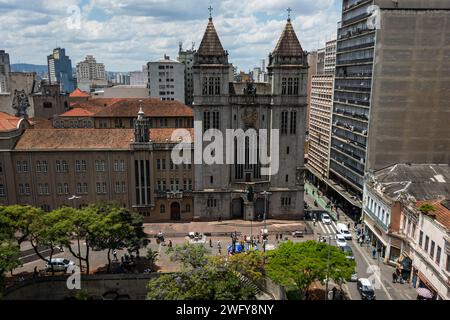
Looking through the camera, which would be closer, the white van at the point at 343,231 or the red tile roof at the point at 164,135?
the white van at the point at 343,231

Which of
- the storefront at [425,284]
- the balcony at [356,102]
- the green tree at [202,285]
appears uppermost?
the balcony at [356,102]

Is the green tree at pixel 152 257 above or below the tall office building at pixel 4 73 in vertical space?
below

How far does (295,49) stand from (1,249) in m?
51.9

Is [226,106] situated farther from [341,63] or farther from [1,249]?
[1,249]

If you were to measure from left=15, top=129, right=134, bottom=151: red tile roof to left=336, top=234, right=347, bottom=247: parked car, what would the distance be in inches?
1441

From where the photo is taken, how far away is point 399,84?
62.6 meters

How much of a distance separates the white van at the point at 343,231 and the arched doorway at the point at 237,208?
1679 centimetres

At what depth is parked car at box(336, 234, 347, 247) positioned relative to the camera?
56566mm

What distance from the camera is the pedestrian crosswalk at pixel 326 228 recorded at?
2542 inches

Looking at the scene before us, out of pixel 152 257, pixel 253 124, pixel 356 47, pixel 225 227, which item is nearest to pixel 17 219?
pixel 152 257

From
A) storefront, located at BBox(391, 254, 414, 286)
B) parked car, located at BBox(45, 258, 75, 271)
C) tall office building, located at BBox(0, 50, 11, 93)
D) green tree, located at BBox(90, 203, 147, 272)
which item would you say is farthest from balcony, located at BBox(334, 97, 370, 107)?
tall office building, located at BBox(0, 50, 11, 93)

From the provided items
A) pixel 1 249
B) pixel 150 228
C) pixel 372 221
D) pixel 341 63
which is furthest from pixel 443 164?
pixel 1 249

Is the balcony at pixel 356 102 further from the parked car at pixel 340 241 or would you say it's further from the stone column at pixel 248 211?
the stone column at pixel 248 211

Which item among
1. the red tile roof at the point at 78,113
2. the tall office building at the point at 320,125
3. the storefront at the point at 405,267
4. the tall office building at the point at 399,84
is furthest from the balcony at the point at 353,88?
the red tile roof at the point at 78,113
